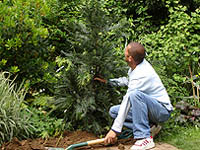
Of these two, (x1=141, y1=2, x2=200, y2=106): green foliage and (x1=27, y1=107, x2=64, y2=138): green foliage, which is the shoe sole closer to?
(x1=27, y1=107, x2=64, y2=138): green foliage

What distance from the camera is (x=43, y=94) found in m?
4.80

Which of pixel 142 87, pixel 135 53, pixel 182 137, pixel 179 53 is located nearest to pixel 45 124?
pixel 142 87

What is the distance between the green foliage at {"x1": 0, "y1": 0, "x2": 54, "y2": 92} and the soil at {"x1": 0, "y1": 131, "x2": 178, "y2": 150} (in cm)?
107

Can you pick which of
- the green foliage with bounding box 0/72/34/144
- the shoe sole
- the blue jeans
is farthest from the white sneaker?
the green foliage with bounding box 0/72/34/144

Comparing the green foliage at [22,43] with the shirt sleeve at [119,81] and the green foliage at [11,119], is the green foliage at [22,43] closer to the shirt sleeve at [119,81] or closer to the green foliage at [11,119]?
the green foliage at [11,119]

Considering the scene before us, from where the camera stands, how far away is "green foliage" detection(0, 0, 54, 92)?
14.3 ft

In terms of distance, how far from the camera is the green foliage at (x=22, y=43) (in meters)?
4.37

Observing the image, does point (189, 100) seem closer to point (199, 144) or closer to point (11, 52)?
point (199, 144)

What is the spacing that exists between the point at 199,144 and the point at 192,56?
1.97 m

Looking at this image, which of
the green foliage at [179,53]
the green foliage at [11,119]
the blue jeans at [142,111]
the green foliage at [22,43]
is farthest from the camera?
the green foliage at [179,53]

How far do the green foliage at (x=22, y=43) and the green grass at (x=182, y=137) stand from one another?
1.91m

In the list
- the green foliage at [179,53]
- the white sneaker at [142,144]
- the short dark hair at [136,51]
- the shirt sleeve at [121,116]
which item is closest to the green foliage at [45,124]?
the shirt sleeve at [121,116]

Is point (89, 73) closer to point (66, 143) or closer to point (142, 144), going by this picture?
point (66, 143)

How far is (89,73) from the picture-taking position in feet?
13.4
